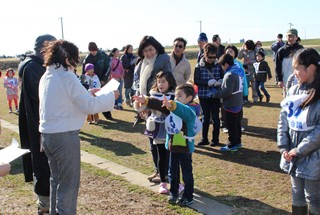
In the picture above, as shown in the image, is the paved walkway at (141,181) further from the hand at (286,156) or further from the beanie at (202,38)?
the beanie at (202,38)

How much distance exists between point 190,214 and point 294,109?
5.25 feet

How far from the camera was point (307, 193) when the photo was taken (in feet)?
10.7

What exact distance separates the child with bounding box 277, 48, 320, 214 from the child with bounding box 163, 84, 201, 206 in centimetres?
103

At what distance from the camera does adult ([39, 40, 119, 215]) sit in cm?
317

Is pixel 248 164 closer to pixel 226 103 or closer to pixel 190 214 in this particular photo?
pixel 226 103

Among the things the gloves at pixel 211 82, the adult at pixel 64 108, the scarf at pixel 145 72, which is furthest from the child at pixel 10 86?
the adult at pixel 64 108

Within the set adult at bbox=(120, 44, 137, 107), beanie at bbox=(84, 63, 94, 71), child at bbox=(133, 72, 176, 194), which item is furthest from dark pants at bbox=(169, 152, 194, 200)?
adult at bbox=(120, 44, 137, 107)

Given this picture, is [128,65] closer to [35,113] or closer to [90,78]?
[90,78]

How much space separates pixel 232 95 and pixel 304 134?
299 centimetres

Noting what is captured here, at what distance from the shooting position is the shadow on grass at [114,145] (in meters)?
6.63

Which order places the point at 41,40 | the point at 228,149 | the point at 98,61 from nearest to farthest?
1. the point at 41,40
2. the point at 228,149
3. the point at 98,61

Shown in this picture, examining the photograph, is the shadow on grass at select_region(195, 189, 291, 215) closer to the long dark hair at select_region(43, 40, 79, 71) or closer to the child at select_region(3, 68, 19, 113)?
the long dark hair at select_region(43, 40, 79, 71)

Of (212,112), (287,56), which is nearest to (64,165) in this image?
(212,112)

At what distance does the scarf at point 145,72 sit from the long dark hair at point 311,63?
2119mm
